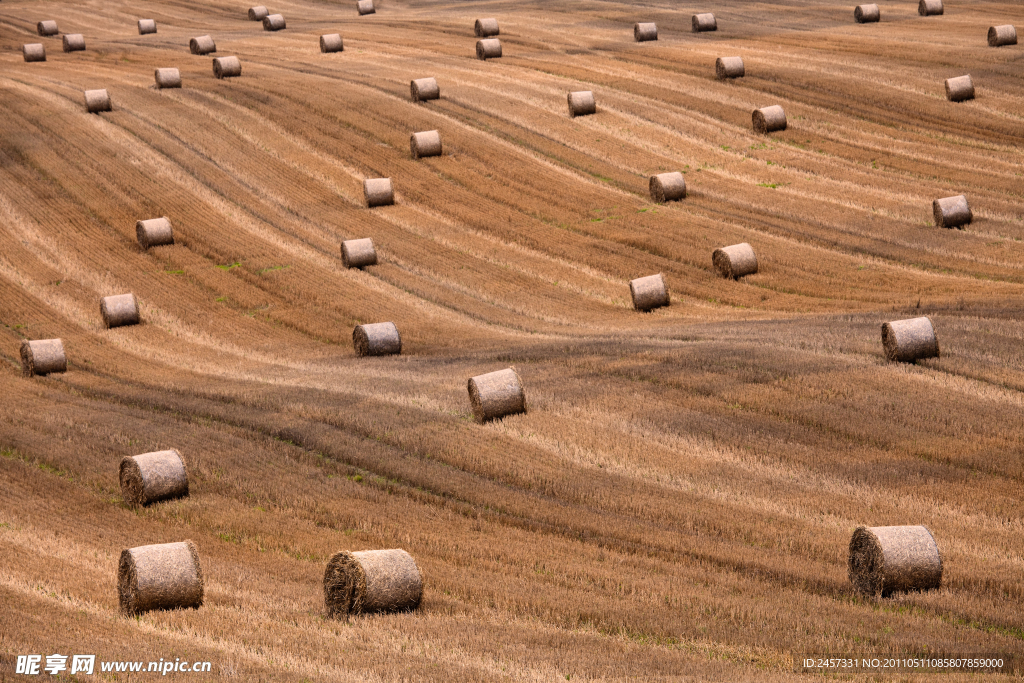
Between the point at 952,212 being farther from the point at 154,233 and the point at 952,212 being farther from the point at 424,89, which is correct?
the point at 154,233

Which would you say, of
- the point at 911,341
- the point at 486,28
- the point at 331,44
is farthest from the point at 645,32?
the point at 911,341

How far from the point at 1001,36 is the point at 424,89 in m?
17.8

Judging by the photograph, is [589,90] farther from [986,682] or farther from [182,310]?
[986,682]

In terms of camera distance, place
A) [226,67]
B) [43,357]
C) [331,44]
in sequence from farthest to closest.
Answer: [331,44] < [226,67] < [43,357]

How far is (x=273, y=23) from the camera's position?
154 feet

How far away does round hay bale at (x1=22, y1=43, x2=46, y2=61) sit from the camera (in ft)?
136

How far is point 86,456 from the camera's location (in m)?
16.9

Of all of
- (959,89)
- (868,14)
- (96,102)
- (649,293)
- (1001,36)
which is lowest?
(649,293)

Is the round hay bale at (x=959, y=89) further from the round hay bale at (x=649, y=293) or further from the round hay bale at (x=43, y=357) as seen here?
the round hay bale at (x=43, y=357)

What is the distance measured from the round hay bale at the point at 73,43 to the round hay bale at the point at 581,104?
778 inches

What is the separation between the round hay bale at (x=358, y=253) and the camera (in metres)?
26.6

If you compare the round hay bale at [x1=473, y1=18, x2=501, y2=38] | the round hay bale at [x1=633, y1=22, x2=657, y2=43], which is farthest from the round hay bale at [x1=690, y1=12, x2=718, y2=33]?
the round hay bale at [x1=473, y1=18, x2=501, y2=38]

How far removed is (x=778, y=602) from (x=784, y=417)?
566 cm

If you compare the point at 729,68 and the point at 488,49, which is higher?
the point at 488,49
